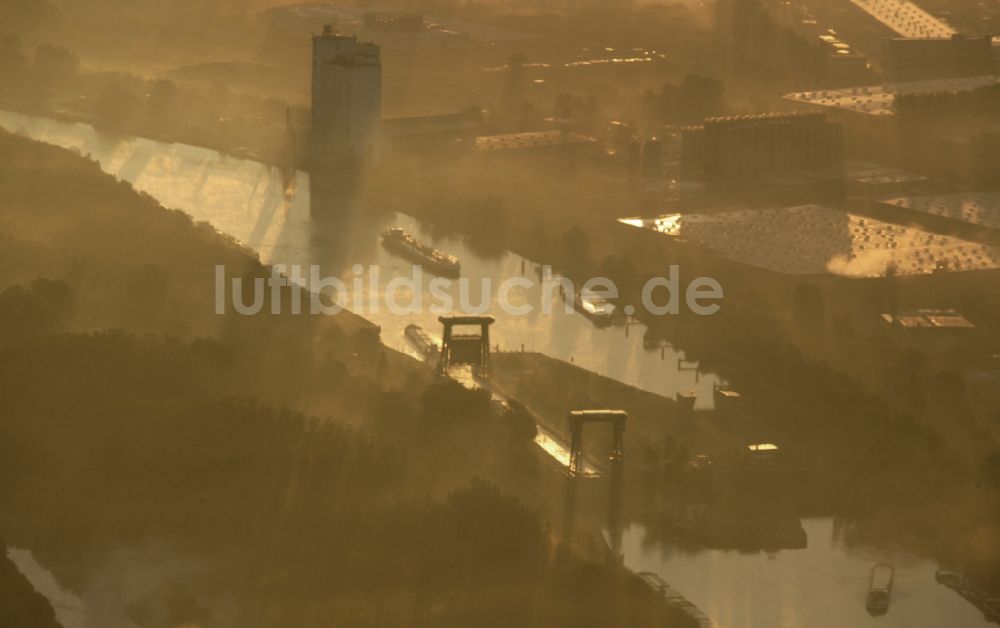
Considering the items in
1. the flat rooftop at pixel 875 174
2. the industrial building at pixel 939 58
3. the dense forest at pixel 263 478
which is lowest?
the industrial building at pixel 939 58

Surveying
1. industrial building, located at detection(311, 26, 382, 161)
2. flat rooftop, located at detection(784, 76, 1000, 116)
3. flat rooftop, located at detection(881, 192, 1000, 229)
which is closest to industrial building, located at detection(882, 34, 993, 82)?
flat rooftop, located at detection(784, 76, 1000, 116)

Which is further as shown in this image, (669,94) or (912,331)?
(669,94)

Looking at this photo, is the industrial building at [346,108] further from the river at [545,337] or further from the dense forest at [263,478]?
the dense forest at [263,478]

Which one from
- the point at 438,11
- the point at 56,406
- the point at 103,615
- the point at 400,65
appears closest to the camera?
the point at 103,615

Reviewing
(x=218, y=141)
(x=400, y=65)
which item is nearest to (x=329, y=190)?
(x=218, y=141)

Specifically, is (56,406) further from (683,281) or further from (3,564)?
(683,281)

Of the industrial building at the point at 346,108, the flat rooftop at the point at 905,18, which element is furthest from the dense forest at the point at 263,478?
the flat rooftop at the point at 905,18

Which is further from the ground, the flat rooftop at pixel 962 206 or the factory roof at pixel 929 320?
the factory roof at pixel 929 320
